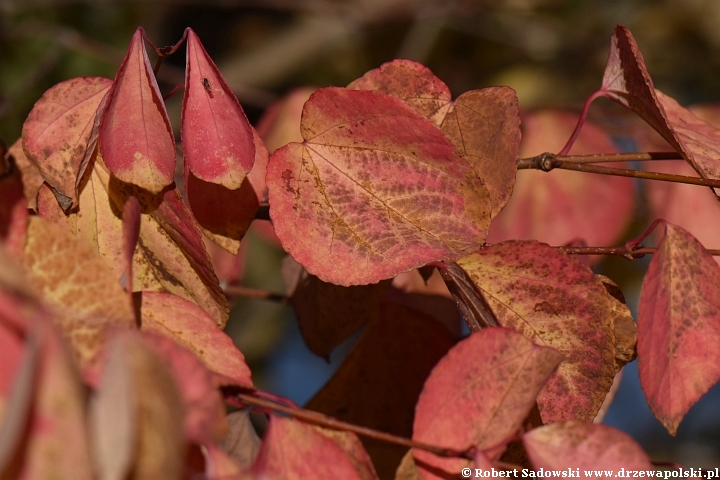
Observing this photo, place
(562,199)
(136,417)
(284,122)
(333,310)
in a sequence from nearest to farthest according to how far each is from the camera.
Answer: (136,417), (333,310), (284,122), (562,199)

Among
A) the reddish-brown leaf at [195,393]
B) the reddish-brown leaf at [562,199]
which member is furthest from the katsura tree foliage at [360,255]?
the reddish-brown leaf at [562,199]

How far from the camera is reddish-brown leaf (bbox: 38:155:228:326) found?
430 millimetres

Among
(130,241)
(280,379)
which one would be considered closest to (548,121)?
(130,241)

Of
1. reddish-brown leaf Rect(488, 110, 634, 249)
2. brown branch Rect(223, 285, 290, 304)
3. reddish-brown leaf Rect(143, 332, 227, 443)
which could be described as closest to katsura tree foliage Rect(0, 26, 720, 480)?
reddish-brown leaf Rect(143, 332, 227, 443)

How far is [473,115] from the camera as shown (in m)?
0.52

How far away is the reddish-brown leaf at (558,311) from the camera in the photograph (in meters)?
0.46

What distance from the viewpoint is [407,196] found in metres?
0.45

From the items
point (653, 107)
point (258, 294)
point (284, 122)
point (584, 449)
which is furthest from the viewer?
point (284, 122)

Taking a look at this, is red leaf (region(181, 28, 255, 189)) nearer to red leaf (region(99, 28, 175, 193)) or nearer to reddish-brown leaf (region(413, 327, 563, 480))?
red leaf (region(99, 28, 175, 193))

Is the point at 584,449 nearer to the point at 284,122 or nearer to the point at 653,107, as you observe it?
the point at 653,107

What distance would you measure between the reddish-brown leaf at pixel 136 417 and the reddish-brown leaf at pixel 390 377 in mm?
317

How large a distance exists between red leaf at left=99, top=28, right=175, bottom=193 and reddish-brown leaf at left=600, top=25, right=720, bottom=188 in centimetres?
30

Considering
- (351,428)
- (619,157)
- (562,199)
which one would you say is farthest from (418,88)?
(562,199)

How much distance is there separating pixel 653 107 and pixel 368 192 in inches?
7.7
